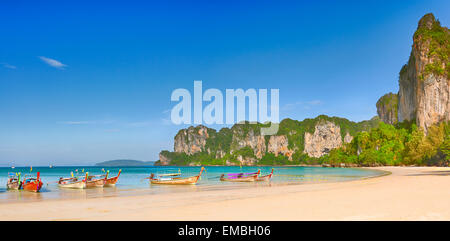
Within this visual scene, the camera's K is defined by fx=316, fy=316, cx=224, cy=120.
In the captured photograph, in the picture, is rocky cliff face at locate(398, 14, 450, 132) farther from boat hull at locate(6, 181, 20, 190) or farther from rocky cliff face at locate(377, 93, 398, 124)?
boat hull at locate(6, 181, 20, 190)

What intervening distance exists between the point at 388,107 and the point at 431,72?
7540 centimetres

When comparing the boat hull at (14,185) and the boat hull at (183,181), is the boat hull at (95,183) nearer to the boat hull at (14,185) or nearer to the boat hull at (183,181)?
the boat hull at (14,185)

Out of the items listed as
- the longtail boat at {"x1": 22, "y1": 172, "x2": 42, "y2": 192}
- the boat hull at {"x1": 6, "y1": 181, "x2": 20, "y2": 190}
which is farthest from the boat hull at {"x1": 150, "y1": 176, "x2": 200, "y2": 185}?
the boat hull at {"x1": 6, "y1": 181, "x2": 20, "y2": 190}

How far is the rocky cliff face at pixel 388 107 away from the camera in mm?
153238

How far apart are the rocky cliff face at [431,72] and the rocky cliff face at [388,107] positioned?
57.0 metres

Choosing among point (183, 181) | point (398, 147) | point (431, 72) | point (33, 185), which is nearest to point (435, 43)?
point (431, 72)

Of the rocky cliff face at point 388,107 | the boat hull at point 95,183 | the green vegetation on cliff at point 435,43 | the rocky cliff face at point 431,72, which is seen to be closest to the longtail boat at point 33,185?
the boat hull at point 95,183

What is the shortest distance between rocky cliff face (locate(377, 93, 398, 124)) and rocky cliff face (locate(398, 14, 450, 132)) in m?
57.0

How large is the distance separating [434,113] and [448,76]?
1033cm

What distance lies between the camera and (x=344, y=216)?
8.71 meters

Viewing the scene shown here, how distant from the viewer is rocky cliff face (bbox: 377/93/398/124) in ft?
503

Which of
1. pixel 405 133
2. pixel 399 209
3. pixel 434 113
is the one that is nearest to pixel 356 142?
pixel 405 133
